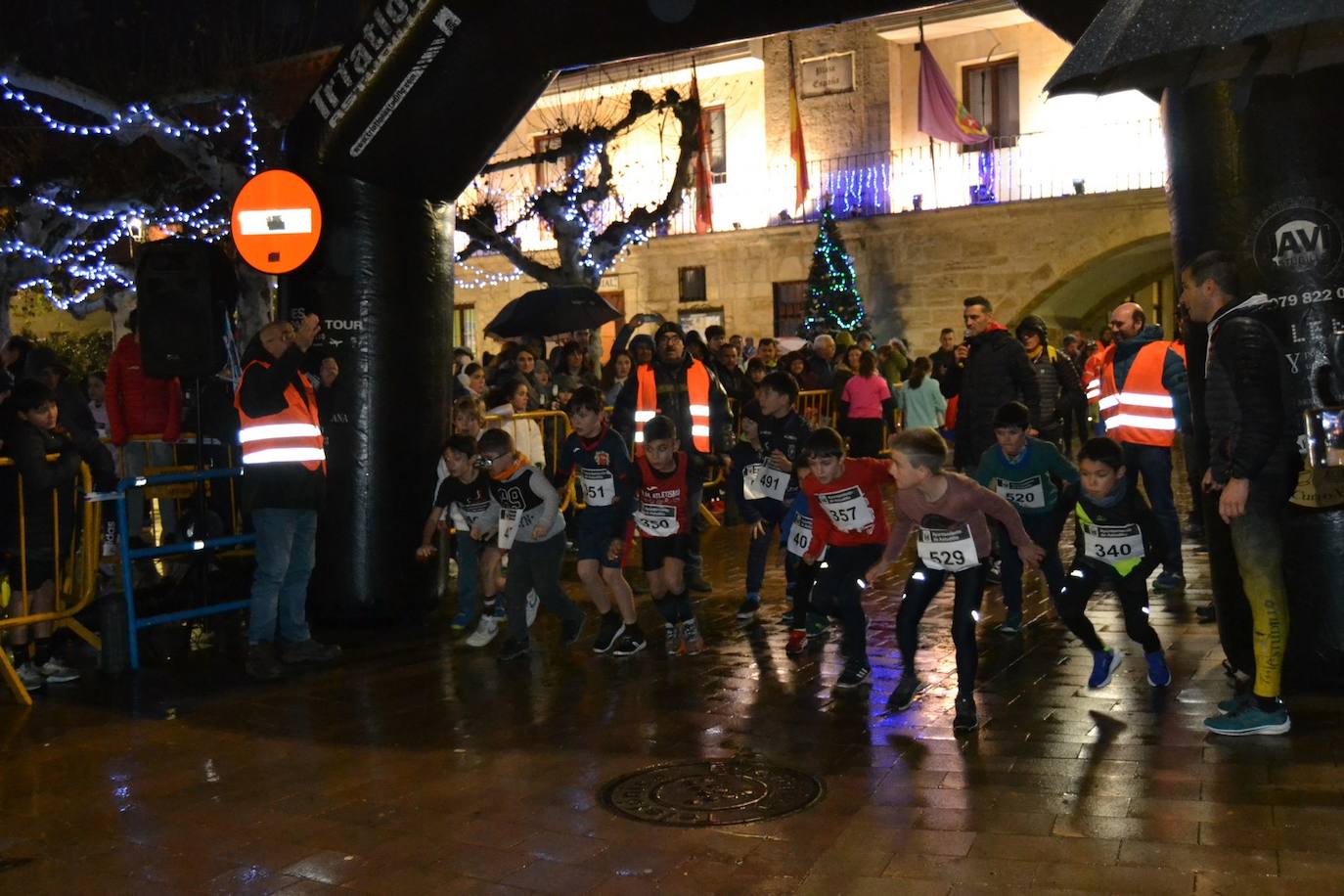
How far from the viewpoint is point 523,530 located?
8.12 meters

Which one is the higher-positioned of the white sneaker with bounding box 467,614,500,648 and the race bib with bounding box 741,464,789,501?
the race bib with bounding box 741,464,789,501

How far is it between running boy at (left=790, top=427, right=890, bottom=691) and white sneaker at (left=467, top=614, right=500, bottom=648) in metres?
2.23

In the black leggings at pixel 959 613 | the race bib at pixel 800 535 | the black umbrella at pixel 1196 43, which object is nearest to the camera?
the black umbrella at pixel 1196 43

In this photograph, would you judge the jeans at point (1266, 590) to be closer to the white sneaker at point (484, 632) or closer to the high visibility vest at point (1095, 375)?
the white sneaker at point (484, 632)

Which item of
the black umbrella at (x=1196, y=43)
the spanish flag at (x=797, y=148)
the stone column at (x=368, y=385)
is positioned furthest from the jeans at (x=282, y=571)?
the spanish flag at (x=797, y=148)

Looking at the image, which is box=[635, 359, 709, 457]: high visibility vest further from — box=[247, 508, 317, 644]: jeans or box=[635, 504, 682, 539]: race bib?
box=[247, 508, 317, 644]: jeans

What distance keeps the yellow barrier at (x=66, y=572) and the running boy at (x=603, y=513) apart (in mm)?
2667

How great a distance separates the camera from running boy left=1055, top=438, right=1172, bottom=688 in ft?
21.1

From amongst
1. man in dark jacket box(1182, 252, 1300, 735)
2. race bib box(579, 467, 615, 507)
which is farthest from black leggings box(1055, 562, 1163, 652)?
race bib box(579, 467, 615, 507)

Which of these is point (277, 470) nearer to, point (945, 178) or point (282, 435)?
point (282, 435)

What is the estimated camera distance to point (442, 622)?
30.3ft

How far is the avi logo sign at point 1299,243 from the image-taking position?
589cm

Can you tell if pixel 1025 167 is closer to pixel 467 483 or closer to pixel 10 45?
pixel 10 45

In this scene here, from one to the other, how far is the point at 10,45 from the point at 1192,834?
21.2 meters
